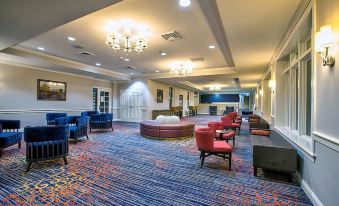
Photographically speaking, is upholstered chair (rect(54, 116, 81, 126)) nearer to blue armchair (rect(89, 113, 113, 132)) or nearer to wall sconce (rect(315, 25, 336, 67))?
blue armchair (rect(89, 113, 113, 132))

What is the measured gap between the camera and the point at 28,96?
7613 millimetres

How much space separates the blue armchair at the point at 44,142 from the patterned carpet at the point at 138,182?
0.25m

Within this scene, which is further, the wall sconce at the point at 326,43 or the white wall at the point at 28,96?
the white wall at the point at 28,96

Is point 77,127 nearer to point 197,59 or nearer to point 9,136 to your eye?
point 9,136

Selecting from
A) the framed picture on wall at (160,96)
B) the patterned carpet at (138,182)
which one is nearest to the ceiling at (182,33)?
the patterned carpet at (138,182)

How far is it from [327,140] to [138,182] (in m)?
2.63

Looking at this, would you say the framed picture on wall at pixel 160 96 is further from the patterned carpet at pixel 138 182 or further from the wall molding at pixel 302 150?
the wall molding at pixel 302 150

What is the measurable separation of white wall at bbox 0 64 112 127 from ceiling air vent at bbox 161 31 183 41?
21.1ft

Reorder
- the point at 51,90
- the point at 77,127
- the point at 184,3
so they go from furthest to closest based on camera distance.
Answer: the point at 51,90 < the point at 77,127 < the point at 184,3

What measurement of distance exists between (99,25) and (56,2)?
1554 millimetres

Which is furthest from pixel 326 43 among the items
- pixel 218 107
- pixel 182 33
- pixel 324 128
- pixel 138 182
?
pixel 218 107

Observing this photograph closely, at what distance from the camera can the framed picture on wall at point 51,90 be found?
802 centimetres

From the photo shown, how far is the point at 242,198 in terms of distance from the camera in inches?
98.0

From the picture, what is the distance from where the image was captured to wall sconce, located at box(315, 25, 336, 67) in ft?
6.16
